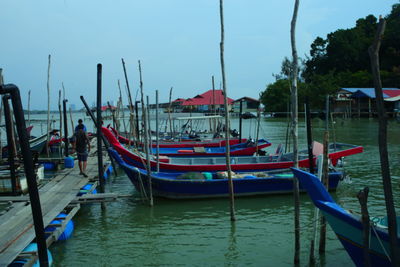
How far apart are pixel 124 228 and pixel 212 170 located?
13.8 feet

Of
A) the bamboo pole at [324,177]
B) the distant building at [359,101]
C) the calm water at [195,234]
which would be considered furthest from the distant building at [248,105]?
the bamboo pole at [324,177]

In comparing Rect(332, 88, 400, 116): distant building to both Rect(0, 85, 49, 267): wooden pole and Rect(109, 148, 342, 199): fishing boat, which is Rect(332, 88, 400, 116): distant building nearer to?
Rect(109, 148, 342, 199): fishing boat

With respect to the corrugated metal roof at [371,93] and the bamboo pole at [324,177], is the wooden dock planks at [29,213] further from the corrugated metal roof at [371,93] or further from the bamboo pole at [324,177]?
the corrugated metal roof at [371,93]

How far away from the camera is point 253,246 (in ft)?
23.9

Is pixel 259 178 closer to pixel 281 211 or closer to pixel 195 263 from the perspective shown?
pixel 281 211

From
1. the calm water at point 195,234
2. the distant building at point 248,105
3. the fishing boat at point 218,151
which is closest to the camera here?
the calm water at point 195,234

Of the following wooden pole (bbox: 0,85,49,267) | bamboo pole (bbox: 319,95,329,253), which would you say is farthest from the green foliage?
wooden pole (bbox: 0,85,49,267)

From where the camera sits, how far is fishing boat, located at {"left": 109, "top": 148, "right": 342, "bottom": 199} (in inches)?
397

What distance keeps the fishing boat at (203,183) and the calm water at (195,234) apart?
8.0 inches

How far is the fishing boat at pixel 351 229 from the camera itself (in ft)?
14.8

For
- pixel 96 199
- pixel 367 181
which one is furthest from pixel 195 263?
pixel 367 181

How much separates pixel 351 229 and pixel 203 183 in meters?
5.62

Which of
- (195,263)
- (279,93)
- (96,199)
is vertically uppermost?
(279,93)

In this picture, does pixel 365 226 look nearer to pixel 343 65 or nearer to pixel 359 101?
pixel 359 101
